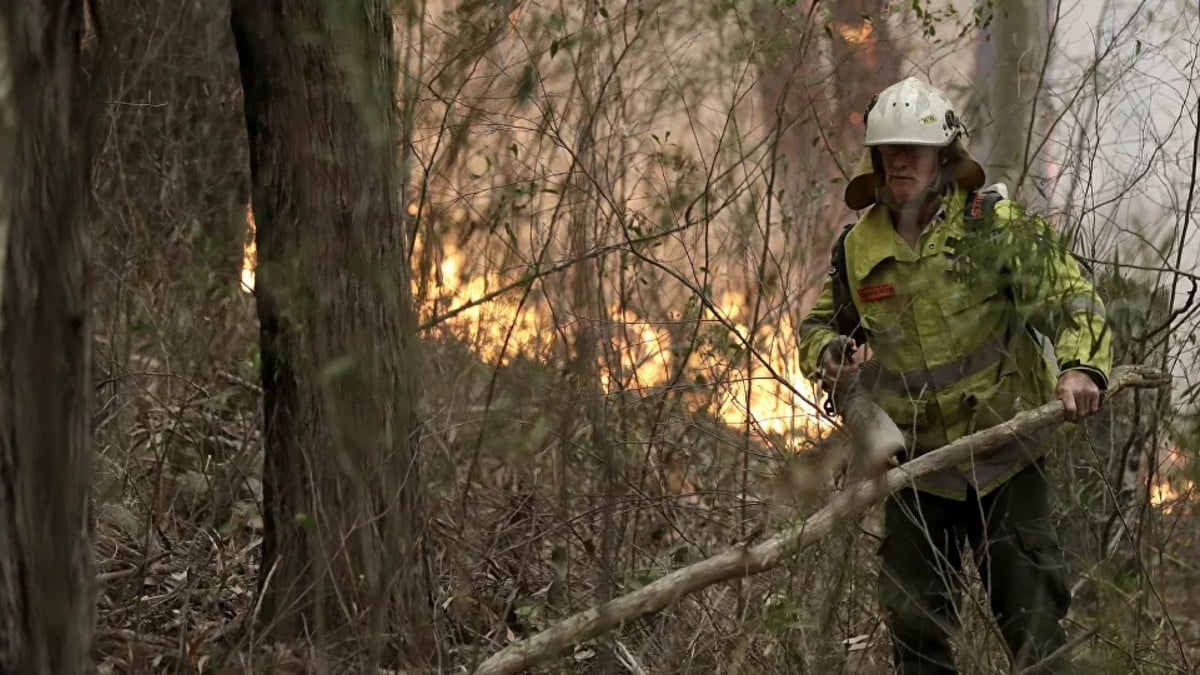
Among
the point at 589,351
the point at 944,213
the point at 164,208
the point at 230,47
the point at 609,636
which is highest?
the point at 230,47

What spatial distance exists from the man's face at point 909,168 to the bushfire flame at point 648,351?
0.68 m

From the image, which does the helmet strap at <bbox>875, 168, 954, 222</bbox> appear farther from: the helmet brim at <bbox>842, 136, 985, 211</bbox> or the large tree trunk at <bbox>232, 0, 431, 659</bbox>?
the large tree trunk at <bbox>232, 0, 431, 659</bbox>

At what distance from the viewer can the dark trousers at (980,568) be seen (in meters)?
3.77

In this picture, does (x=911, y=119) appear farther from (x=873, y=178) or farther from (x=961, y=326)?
(x=961, y=326)

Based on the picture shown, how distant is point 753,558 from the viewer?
3.53 meters

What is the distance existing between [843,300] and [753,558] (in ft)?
2.93

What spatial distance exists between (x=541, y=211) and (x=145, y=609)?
197cm

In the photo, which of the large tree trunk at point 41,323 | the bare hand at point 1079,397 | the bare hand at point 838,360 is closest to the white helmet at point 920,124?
the bare hand at point 838,360

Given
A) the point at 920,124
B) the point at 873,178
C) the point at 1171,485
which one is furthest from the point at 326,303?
the point at 1171,485

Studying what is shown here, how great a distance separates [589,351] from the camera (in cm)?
311

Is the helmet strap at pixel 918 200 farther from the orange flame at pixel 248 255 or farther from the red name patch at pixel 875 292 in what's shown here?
the orange flame at pixel 248 255

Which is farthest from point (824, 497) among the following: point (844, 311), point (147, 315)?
point (147, 315)

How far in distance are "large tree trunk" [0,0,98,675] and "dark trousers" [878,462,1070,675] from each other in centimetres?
221

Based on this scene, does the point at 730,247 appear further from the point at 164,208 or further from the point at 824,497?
the point at 164,208
